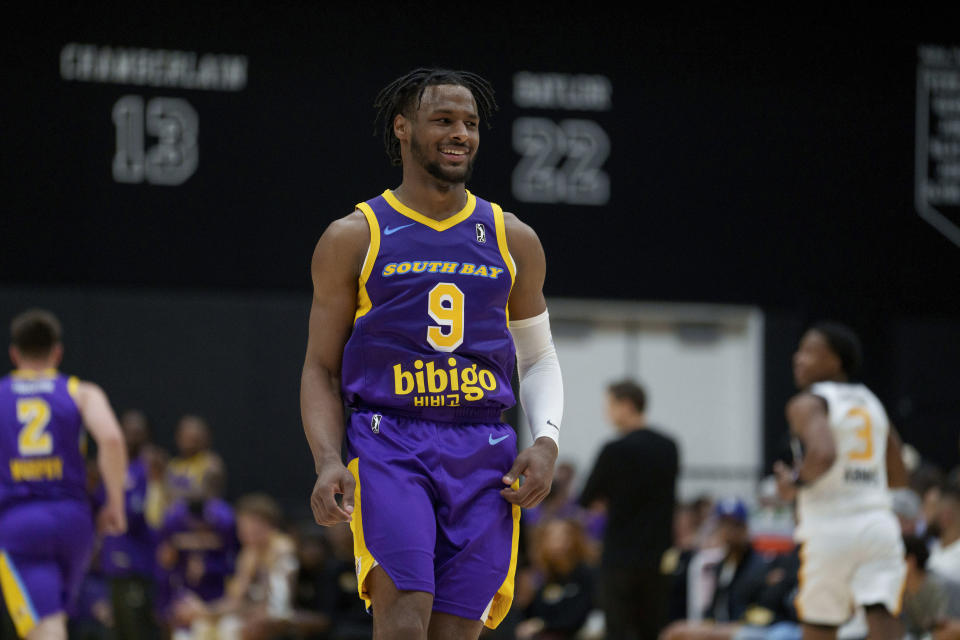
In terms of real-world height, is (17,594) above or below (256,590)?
above

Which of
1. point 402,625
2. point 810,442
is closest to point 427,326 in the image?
point 402,625

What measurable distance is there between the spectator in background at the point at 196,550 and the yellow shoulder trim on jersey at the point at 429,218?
7.45m

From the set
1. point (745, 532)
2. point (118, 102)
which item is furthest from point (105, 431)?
point (745, 532)

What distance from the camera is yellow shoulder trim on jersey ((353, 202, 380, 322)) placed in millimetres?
3492

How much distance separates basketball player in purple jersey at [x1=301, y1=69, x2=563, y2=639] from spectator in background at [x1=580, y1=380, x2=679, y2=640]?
4.67m

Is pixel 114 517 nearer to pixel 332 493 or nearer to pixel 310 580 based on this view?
pixel 332 493

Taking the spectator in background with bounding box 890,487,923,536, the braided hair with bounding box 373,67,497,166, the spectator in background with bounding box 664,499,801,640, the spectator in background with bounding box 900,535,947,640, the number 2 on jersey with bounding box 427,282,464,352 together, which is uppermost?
the braided hair with bounding box 373,67,497,166

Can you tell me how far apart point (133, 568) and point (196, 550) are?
1.96 feet

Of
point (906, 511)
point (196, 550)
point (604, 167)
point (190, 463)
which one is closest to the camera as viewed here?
point (906, 511)

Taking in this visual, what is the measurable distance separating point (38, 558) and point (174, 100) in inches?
126

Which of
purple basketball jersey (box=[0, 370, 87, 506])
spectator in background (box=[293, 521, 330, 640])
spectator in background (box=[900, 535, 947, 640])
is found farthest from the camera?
spectator in background (box=[293, 521, 330, 640])

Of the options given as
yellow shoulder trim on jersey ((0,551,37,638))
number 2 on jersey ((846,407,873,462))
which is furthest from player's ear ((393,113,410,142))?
yellow shoulder trim on jersey ((0,551,37,638))

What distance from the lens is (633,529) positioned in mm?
8219

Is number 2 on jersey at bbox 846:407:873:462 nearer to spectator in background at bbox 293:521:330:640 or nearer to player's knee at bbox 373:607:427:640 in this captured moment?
player's knee at bbox 373:607:427:640
